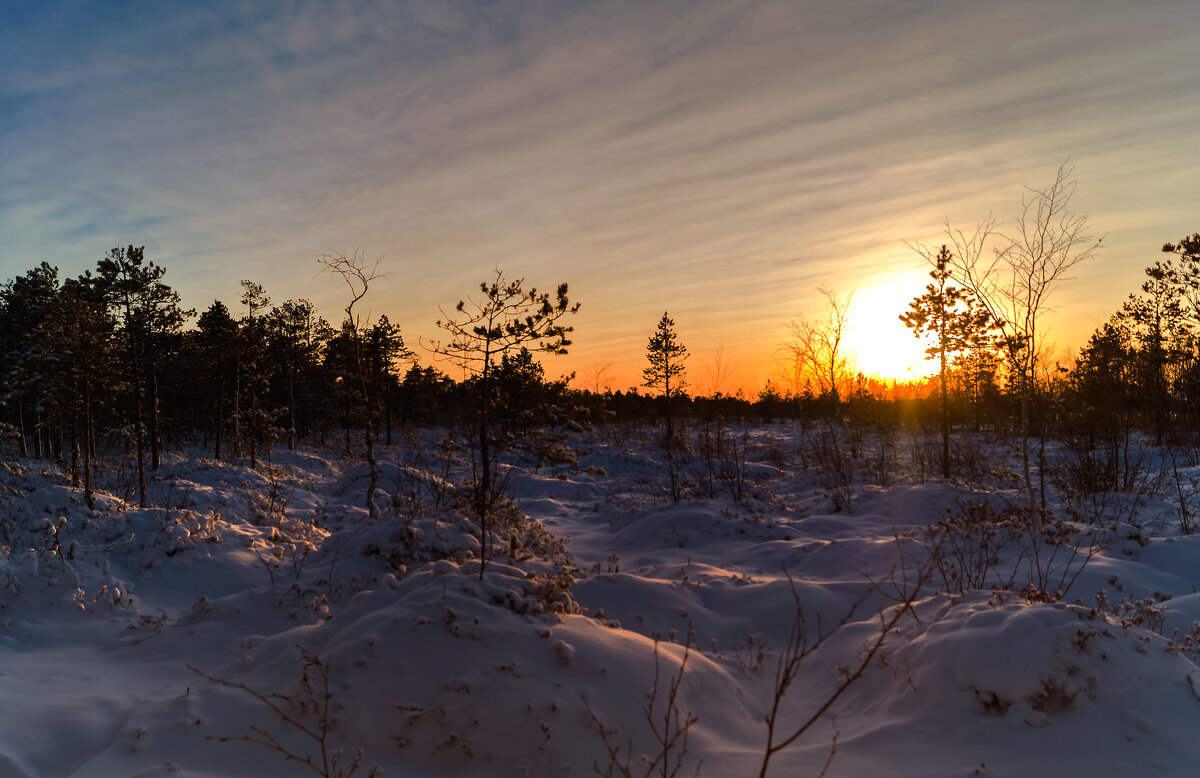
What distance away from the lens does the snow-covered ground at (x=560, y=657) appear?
4.24 m

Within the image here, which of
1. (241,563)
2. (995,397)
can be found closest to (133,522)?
(241,563)

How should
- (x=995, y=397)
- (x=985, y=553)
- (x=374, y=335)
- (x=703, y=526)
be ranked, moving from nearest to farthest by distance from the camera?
(x=985, y=553), (x=703, y=526), (x=374, y=335), (x=995, y=397)

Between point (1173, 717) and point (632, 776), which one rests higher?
point (1173, 717)

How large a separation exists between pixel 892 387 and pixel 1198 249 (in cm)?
3751

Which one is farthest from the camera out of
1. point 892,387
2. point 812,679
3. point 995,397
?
point 892,387

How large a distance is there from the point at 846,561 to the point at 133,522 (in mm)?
12726

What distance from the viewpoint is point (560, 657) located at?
5156 mm

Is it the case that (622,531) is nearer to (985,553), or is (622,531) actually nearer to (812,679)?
(985,553)

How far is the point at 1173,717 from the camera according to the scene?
4086mm

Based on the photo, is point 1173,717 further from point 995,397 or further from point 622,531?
point 995,397

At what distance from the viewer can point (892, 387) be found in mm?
56688

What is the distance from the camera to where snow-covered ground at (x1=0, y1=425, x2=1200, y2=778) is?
4.24 meters

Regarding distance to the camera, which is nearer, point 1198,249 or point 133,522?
point 133,522

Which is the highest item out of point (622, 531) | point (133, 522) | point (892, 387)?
point (892, 387)
